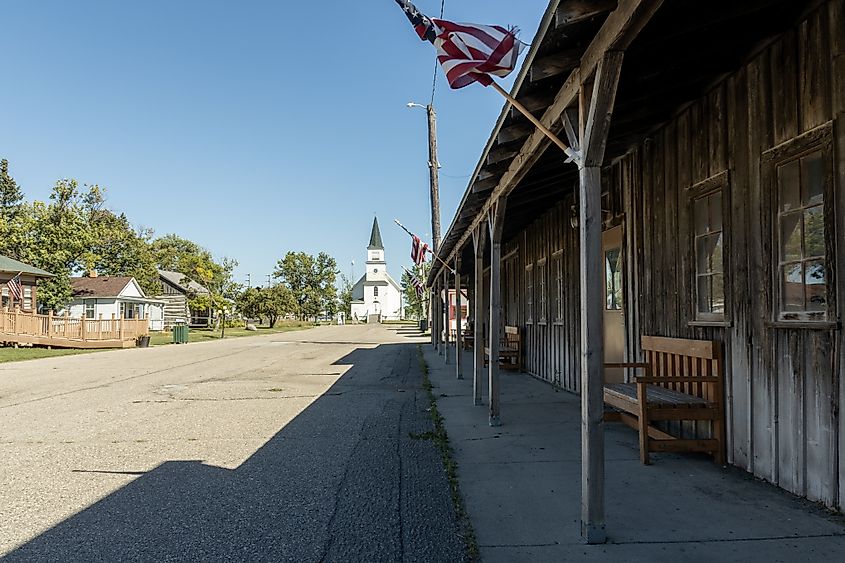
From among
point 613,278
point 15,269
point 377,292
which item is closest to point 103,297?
point 15,269

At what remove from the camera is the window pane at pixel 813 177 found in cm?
395

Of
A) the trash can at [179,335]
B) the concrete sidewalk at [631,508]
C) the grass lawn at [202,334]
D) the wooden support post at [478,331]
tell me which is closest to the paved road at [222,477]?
the concrete sidewalk at [631,508]

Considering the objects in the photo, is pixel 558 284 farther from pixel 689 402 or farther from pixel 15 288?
pixel 15 288

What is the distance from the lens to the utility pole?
2269cm

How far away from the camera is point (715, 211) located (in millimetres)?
5273

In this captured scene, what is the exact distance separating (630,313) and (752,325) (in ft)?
7.92

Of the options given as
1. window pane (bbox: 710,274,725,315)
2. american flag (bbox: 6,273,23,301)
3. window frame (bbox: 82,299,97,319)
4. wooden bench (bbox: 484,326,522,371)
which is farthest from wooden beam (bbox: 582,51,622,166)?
window frame (bbox: 82,299,97,319)

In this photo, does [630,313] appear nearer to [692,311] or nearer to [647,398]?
[692,311]

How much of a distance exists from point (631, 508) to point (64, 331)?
84.0 feet

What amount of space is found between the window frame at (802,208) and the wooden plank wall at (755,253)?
0.15 ft

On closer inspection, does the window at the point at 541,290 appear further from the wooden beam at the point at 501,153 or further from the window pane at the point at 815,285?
the window pane at the point at 815,285

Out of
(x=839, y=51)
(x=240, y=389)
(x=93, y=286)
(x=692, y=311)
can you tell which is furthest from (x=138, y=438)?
(x=93, y=286)

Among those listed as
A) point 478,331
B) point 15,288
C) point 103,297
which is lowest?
point 478,331

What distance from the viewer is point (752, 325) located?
15.2 ft
